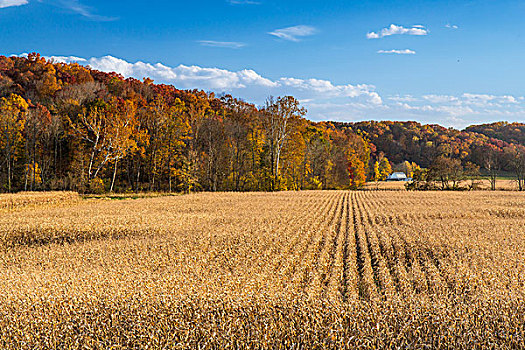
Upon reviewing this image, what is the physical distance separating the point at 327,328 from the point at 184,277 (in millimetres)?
4767

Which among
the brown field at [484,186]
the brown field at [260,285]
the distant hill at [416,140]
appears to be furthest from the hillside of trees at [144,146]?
the distant hill at [416,140]

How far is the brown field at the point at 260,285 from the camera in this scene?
6.21 m

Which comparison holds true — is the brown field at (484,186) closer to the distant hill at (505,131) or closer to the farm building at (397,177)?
the farm building at (397,177)

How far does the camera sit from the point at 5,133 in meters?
45.6

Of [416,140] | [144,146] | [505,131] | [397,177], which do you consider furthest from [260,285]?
[505,131]

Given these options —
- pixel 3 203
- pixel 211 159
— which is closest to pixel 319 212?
pixel 3 203

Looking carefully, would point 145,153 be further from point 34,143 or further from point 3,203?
point 3,203

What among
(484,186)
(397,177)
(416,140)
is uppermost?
(416,140)

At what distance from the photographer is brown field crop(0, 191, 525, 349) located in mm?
6211

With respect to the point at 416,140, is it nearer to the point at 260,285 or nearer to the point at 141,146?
the point at 141,146

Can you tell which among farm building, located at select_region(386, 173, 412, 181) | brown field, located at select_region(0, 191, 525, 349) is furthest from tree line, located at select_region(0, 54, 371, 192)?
farm building, located at select_region(386, 173, 412, 181)

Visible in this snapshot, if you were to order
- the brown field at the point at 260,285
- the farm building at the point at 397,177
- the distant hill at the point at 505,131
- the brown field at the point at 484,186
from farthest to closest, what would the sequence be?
1. the distant hill at the point at 505,131
2. the farm building at the point at 397,177
3. the brown field at the point at 484,186
4. the brown field at the point at 260,285

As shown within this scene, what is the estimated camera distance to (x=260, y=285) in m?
9.12

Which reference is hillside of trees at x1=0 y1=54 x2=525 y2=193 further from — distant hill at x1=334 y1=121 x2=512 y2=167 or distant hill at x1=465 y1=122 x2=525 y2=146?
distant hill at x1=465 y1=122 x2=525 y2=146
